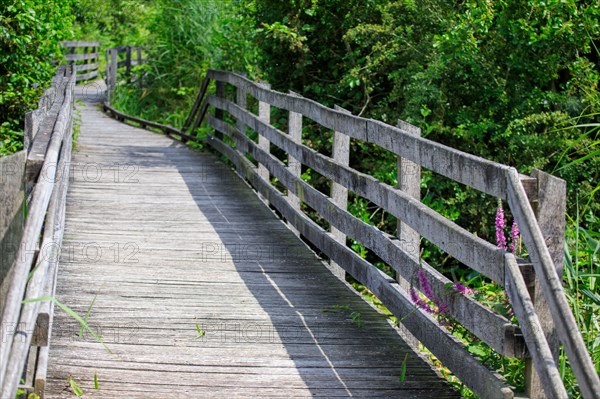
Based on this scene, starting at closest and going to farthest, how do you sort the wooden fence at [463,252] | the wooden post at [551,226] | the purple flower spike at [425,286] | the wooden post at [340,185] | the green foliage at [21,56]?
the wooden fence at [463,252]
the wooden post at [551,226]
the purple flower spike at [425,286]
the wooden post at [340,185]
the green foliage at [21,56]

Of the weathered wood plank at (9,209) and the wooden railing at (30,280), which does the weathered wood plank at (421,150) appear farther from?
the weathered wood plank at (9,209)

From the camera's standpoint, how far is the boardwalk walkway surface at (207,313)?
4469 mm

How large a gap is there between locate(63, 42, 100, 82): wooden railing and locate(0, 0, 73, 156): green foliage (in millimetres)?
12114

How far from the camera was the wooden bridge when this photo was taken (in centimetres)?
362

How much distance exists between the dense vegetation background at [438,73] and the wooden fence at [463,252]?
1381 mm

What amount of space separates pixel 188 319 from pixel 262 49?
653cm

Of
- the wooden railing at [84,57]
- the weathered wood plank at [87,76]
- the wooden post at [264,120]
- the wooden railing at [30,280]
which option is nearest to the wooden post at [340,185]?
the wooden railing at [30,280]

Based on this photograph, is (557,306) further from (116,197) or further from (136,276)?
(116,197)

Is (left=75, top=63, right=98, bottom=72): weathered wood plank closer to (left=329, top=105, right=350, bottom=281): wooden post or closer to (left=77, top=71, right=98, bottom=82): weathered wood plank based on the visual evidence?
(left=77, top=71, right=98, bottom=82): weathered wood plank

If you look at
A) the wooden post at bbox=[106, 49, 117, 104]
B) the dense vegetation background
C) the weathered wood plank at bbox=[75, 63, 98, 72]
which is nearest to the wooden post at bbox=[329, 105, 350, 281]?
the dense vegetation background

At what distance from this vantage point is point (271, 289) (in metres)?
6.20

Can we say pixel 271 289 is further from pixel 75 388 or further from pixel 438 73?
pixel 438 73

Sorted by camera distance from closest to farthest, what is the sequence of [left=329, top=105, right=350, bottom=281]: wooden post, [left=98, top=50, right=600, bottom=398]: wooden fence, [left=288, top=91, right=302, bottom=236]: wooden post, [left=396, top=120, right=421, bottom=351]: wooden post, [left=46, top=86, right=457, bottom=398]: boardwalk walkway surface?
1. [left=98, top=50, right=600, bottom=398]: wooden fence
2. [left=46, top=86, right=457, bottom=398]: boardwalk walkway surface
3. [left=396, top=120, right=421, bottom=351]: wooden post
4. [left=329, top=105, right=350, bottom=281]: wooden post
5. [left=288, top=91, right=302, bottom=236]: wooden post

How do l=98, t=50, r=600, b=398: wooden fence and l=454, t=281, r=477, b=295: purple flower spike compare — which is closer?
l=98, t=50, r=600, b=398: wooden fence
